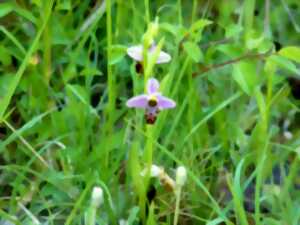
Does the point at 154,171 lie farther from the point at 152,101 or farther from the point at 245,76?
the point at 245,76

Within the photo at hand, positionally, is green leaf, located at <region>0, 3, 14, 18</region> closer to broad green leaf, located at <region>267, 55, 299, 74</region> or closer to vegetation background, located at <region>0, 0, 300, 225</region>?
vegetation background, located at <region>0, 0, 300, 225</region>

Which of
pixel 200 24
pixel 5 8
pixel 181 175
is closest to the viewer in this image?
pixel 181 175

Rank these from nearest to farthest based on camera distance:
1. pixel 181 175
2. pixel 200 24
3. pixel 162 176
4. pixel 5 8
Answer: pixel 181 175, pixel 162 176, pixel 200 24, pixel 5 8

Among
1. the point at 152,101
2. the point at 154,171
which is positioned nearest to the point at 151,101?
the point at 152,101

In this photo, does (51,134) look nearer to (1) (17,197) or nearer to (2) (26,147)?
(2) (26,147)

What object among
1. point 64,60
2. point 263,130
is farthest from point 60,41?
point 263,130

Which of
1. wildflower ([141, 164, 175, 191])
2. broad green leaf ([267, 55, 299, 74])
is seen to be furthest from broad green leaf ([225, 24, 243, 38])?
wildflower ([141, 164, 175, 191])

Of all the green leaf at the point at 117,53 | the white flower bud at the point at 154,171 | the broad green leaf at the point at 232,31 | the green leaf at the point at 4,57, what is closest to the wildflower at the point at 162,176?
the white flower bud at the point at 154,171
